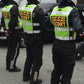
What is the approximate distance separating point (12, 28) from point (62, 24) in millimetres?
1983

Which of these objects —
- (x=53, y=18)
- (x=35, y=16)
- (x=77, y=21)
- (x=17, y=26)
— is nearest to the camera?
(x=77, y=21)

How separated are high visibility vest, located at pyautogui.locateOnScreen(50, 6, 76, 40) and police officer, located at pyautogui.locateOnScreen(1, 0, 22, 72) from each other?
5.45ft

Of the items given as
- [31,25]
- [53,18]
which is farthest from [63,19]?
[31,25]

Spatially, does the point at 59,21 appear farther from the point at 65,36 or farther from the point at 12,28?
the point at 12,28

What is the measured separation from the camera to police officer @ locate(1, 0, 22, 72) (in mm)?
6125

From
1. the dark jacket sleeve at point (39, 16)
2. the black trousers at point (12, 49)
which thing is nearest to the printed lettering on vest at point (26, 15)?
the dark jacket sleeve at point (39, 16)

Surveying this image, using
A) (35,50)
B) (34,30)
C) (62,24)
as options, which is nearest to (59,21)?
(62,24)

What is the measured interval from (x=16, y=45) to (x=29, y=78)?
1.00 m

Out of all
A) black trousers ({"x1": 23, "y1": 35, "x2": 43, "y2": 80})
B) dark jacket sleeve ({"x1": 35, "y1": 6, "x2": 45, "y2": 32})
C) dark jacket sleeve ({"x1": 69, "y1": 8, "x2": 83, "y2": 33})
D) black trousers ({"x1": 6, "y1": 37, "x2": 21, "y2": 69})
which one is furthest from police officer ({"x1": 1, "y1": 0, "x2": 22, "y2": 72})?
dark jacket sleeve ({"x1": 69, "y1": 8, "x2": 83, "y2": 33})

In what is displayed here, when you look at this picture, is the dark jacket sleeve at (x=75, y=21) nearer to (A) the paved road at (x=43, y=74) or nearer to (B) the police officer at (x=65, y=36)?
(B) the police officer at (x=65, y=36)

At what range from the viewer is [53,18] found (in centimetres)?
467

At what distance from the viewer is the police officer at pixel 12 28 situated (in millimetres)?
6125

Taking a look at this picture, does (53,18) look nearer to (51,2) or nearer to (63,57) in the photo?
(63,57)

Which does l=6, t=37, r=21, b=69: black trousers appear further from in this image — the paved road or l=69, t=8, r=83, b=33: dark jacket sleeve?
l=69, t=8, r=83, b=33: dark jacket sleeve
